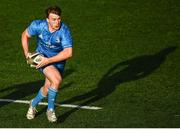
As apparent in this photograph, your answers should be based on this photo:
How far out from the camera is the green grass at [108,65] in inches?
491

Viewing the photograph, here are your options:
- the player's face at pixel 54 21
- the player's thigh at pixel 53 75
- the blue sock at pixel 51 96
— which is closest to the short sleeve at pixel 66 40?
the player's face at pixel 54 21

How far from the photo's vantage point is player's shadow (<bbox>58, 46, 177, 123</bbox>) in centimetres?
1391

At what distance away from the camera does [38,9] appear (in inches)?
906

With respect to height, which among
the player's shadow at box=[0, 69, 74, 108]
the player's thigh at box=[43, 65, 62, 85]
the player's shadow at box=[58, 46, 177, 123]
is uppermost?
the player's thigh at box=[43, 65, 62, 85]

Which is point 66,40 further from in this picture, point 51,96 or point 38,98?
point 38,98

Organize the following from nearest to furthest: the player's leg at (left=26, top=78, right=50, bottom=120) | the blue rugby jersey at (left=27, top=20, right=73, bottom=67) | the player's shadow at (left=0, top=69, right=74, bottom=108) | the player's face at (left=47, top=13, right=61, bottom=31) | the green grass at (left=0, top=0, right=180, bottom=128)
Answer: the player's face at (left=47, top=13, right=61, bottom=31), the blue rugby jersey at (left=27, top=20, right=73, bottom=67), the player's leg at (left=26, top=78, right=50, bottom=120), the green grass at (left=0, top=0, right=180, bottom=128), the player's shadow at (left=0, top=69, right=74, bottom=108)

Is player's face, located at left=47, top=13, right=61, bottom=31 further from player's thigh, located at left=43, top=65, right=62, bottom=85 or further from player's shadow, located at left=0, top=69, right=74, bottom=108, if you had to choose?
player's shadow, located at left=0, top=69, right=74, bottom=108

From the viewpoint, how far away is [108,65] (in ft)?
55.9

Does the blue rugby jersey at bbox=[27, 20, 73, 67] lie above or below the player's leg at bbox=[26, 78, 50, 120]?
above

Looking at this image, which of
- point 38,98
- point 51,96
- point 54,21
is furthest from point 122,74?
point 54,21

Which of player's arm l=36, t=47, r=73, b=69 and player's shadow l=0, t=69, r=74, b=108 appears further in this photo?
player's shadow l=0, t=69, r=74, b=108

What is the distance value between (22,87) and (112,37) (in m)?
6.09

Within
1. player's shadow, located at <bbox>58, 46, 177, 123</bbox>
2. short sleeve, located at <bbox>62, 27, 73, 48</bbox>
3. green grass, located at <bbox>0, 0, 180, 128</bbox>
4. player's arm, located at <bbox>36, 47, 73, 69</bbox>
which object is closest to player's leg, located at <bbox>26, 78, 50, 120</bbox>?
green grass, located at <bbox>0, 0, 180, 128</bbox>

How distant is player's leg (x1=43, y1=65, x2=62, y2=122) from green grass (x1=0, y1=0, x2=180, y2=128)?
7.3 inches
